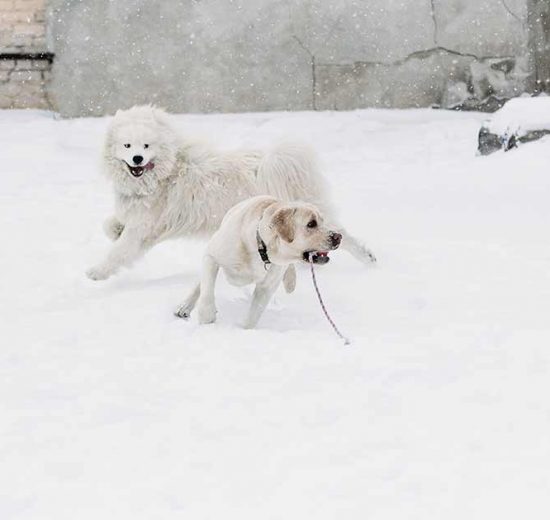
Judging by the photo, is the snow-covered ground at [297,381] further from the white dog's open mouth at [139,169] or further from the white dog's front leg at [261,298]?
the white dog's open mouth at [139,169]

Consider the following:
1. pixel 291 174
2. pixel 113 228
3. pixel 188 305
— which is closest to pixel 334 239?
pixel 188 305

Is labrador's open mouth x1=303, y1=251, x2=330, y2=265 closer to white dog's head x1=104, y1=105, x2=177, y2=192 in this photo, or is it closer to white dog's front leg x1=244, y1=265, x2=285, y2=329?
white dog's front leg x1=244, y1=265, x2=285, y2=329

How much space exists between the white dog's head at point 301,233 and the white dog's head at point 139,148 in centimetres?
157

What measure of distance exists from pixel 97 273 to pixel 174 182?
0.66 metres

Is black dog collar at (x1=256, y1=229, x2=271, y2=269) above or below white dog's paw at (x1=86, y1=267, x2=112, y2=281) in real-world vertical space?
above

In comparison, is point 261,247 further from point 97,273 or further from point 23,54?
point 23,54

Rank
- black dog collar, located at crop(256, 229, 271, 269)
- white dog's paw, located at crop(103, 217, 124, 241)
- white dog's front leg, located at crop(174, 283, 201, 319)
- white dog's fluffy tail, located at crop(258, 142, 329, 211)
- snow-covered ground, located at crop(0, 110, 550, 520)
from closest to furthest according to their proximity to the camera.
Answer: snow-covered ground, located at crop(0, 110, 550, 520)
black dog collar, located at crop(256, 229, 271, 269)
white dog's front leg, located at crop(174, 283, 201, 319)
white dog's fluffy tail, located at crop(258, 142, 329, 211)
white dog's paw, located at crop(103, 217, 124, 241)

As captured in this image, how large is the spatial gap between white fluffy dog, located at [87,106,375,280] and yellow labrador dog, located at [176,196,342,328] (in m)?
1.01

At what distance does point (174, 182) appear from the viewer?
206 inches

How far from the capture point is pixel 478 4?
923 cm

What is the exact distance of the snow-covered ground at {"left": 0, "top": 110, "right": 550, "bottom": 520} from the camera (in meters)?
2.34

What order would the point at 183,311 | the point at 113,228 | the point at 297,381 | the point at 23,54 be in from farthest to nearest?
the point at 23,54, the point at 113,228, the point at 183,311, the point at 297,381

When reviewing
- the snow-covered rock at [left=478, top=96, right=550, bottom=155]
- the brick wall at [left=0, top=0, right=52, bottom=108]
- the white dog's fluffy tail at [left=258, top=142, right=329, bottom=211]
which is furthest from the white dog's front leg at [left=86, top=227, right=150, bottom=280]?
→ the brick wall at [left=0, top=0, right=52, bottom=108]

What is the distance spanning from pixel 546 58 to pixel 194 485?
7872 mm
